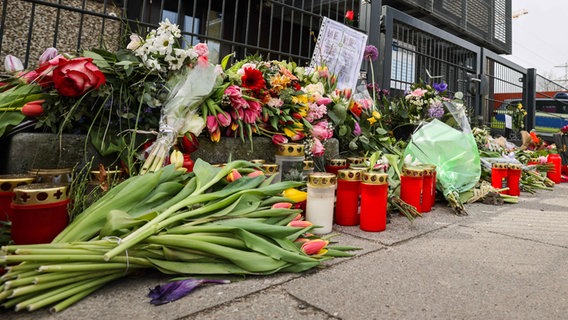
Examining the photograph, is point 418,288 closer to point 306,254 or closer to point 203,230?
point 306,254

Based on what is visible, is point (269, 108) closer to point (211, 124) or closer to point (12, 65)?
point (211, 124)

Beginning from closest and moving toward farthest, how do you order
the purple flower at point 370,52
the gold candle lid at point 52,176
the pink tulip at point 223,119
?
the gold candle lid at point 52,176 → the pink tulip at point 223,119 → the purple flower at point 370,52

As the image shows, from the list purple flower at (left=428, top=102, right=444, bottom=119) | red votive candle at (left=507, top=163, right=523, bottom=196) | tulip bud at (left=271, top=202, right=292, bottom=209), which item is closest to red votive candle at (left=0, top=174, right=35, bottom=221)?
tulip bud at (left=271, top=202, right=292, bottom=209)

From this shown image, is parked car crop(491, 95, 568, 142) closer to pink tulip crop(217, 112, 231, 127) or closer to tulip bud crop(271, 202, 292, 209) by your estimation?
pink tulip crop(217, 112, 231, 127)

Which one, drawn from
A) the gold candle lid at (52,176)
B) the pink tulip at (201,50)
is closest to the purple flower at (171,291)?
the gold candle lid at (52,176)

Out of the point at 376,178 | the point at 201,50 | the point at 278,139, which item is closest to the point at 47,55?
the point at 201,50

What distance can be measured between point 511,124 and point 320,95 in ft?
19.4

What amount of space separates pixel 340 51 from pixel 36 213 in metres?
3.20

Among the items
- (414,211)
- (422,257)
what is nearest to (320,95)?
(414,211)

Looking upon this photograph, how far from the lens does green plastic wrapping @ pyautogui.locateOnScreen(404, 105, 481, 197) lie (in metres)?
2.37

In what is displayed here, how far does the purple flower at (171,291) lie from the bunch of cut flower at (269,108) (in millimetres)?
1043

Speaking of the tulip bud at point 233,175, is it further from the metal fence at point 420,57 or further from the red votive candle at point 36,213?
the metal fence at point 420,57

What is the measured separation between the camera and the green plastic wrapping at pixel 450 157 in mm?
2367

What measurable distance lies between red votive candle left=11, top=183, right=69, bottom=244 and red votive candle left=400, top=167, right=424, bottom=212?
5.66ft
